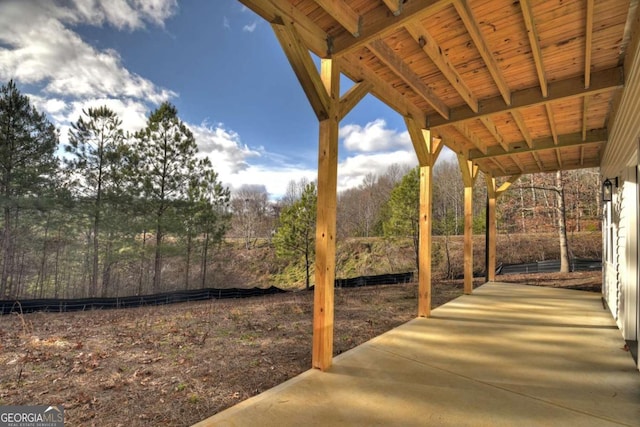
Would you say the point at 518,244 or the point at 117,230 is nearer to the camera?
the point at 117,230

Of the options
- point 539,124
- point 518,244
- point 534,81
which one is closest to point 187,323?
point 534,81

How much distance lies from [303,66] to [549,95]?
2961 mm

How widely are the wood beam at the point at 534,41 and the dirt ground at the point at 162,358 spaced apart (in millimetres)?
3349

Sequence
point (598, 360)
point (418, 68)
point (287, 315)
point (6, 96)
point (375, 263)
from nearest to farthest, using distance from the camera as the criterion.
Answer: point (598, 360), point (418, 68), point (287, 315), point (6, 96), point (375, 263)

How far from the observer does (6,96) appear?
24.7ft

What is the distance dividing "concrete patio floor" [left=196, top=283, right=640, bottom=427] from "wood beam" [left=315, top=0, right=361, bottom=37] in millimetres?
2724

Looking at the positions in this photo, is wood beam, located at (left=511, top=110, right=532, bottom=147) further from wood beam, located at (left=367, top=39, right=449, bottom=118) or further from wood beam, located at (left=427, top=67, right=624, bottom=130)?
wood beam, located at (left=367, top=39, right=449, bottom=118)

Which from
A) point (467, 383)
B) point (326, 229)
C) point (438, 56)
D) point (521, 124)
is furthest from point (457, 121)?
point (467, 383)

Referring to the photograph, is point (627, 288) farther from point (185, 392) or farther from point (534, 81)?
point (185, 392)

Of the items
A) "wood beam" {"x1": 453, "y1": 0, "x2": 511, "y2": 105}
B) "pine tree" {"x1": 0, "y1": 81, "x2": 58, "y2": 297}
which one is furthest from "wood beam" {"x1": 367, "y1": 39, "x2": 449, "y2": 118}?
"pine tree" {"x1": 0, "y1": 81, "x2": 58, "y2": 297}

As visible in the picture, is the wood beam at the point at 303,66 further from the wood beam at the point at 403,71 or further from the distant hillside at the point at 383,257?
the distant hillside at the point at 383,257

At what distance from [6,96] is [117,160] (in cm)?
283

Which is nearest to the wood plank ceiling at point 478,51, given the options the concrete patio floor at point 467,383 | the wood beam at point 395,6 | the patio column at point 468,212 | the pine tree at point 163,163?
the wood beam at point 395,6

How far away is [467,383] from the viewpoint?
2.28m
